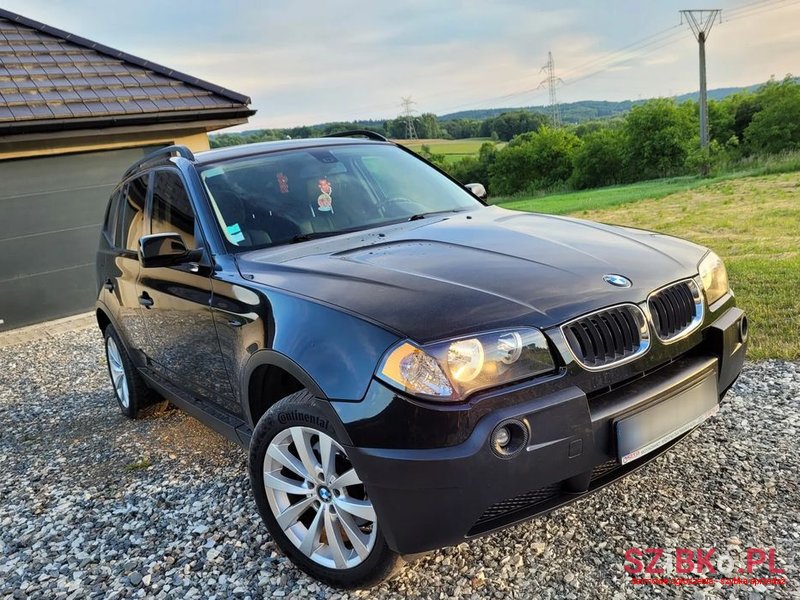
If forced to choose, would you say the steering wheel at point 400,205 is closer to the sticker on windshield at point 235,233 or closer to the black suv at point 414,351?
the black suv at point 414,351

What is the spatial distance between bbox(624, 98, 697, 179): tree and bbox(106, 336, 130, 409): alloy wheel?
5738cm

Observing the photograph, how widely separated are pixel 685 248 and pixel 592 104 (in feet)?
342

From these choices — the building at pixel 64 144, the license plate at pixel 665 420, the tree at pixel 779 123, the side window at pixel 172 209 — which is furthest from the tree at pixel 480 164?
the license plate at pixel 665 420

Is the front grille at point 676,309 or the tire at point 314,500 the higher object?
the front grille at point 676,309

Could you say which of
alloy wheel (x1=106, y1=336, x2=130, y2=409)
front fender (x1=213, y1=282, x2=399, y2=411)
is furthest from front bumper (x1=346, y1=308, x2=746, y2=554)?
alloy wheel (x1=106, y1=336, x2=130, y2=409)

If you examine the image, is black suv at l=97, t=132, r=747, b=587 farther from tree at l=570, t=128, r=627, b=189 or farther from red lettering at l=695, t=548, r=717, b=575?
tree at l=570, t=128, r=627, b=189

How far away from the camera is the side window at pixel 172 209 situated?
3463 millimetres

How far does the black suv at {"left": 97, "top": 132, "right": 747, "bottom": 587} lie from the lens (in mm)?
2121

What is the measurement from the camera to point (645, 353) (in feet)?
7.89

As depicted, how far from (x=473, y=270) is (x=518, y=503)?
2.95ft

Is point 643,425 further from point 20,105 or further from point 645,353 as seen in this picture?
point 20,105

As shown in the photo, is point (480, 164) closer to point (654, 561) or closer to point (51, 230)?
point (51, 230)

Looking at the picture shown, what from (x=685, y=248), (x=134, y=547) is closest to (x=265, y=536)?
(x=134, y=547)

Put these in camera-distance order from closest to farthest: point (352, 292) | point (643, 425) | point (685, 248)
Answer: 1. point (643, 425)
2. point (352, 292)
3. point (685, 248)
